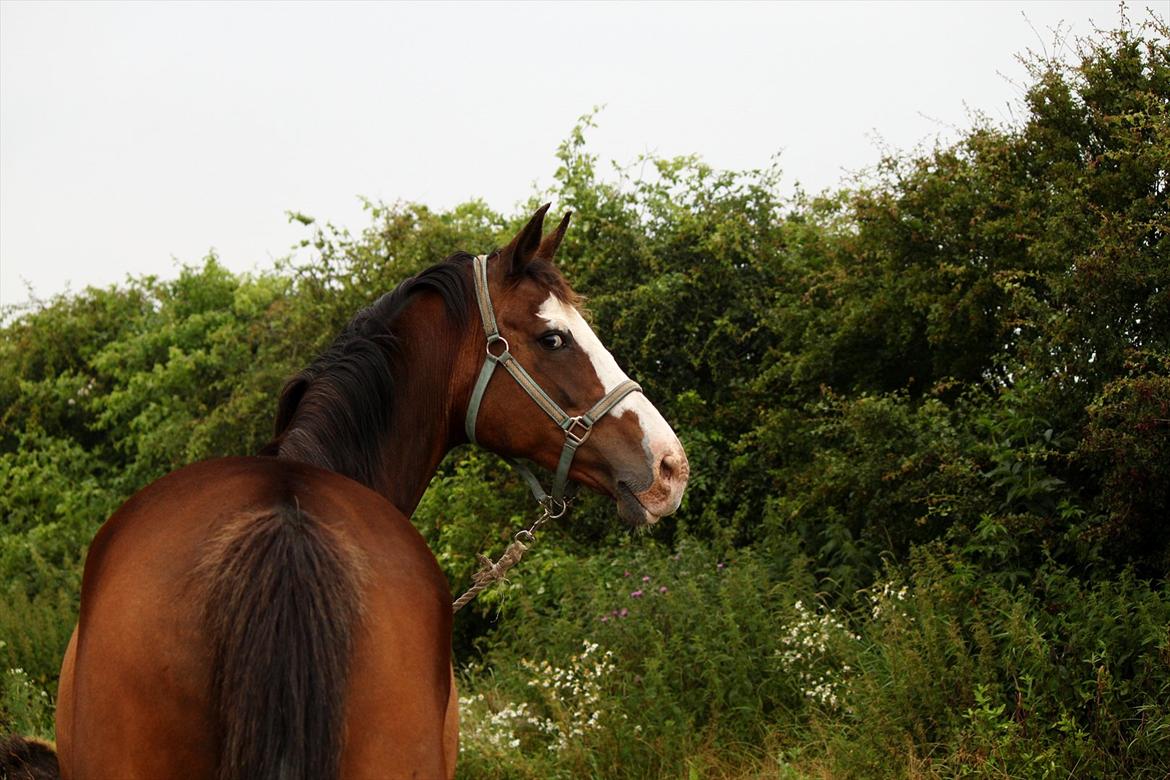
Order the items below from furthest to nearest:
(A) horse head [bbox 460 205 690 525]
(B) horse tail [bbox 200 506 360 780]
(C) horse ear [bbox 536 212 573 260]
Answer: (C) horse ear [bbox 536 212 573 260], (A) horse head [bbox 460 205 690 525], (B) horse tail [bbox 200 506 360 780]

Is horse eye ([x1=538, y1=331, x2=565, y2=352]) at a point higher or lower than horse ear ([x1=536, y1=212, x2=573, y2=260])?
lower

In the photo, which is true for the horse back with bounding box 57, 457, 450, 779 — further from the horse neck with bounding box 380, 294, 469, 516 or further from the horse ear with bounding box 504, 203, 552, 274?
the horse ear with bounding box 504, 203, 552, 274

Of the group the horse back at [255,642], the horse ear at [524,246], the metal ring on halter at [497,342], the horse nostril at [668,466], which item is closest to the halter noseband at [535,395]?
the metal ring on halter at [497,342]

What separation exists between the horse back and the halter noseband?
1108mm

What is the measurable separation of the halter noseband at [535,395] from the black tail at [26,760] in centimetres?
236

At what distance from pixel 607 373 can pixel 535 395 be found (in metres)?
0.24

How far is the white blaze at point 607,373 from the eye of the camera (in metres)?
3.39

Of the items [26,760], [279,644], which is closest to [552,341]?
[279,644]

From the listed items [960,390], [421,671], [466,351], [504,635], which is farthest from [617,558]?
[421,671]

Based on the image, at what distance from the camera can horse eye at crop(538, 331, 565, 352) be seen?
3.47 meters

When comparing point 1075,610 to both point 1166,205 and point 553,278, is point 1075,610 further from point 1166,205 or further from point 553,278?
point 553,278

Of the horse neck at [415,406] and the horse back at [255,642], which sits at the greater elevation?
the horse neck at [415,406]

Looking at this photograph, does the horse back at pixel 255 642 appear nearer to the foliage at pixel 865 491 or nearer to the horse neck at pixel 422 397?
the horse neck at pixel 422 397

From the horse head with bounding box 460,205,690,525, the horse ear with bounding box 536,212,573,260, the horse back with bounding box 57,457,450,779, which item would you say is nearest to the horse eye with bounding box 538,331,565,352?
the horse head with bounding box 460,205,690,525
